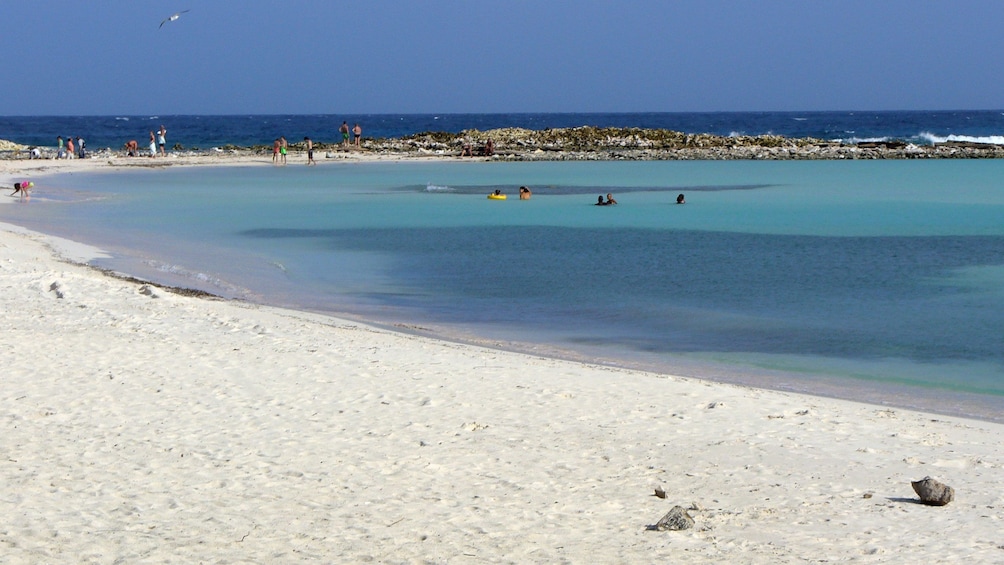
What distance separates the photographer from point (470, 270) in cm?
1862

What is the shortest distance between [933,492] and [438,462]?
299cm

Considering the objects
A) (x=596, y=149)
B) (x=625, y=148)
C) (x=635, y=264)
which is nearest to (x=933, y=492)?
(x=635, y=264)

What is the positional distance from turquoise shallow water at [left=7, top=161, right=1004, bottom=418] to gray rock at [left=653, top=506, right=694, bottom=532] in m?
4.61

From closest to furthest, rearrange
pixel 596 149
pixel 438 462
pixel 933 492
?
pixel 933 492 < pixel 438 462 < pixel 596 149

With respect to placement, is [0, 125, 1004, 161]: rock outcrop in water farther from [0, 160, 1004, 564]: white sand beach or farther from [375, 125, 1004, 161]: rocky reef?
[0, 160, 1004, 564]: white sand beach

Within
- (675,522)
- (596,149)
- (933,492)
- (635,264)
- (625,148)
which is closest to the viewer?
(675,522)

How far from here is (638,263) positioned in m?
19.4

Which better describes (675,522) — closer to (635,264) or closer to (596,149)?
(635,264)

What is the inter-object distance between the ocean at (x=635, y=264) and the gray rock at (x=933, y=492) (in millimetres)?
3430

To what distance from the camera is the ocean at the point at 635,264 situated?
12.2m

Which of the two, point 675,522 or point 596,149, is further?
point 596,149

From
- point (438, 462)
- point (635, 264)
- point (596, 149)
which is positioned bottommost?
point (635, 264)

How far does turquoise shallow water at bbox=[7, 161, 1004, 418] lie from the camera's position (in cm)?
1223

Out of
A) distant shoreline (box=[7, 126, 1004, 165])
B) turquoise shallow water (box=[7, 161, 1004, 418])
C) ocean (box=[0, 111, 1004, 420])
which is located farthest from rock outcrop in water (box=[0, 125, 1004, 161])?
turquoise shallow water (box=[7, 161, 1004, 418])
